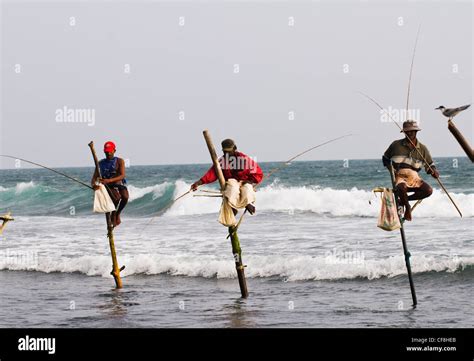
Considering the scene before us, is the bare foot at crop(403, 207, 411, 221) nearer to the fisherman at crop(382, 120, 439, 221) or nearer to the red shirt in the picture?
the fisherman at crop(382, 120, 439, 221)

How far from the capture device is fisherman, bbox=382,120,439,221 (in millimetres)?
9086

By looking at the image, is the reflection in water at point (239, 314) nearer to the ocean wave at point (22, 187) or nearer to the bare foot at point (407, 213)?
the bare foot at point (407, 213)

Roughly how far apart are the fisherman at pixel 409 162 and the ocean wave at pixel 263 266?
5.16 m

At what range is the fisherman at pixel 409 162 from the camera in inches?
358

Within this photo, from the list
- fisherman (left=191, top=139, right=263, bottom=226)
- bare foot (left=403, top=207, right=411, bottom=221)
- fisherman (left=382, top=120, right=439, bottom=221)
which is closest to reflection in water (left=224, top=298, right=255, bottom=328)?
fisherman (left=191, top=139, right=263, bottom=226)

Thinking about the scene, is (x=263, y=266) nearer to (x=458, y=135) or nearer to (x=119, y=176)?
(x=119, y=176)

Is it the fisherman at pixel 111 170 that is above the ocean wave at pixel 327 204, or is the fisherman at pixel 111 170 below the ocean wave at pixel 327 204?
above

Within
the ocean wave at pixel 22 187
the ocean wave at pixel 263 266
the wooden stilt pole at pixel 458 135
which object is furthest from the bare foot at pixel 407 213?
the ocean wave at pixel 22 187

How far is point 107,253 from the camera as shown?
18969 millimetres

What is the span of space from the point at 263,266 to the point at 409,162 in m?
6.59

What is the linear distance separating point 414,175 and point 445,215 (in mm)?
12839
